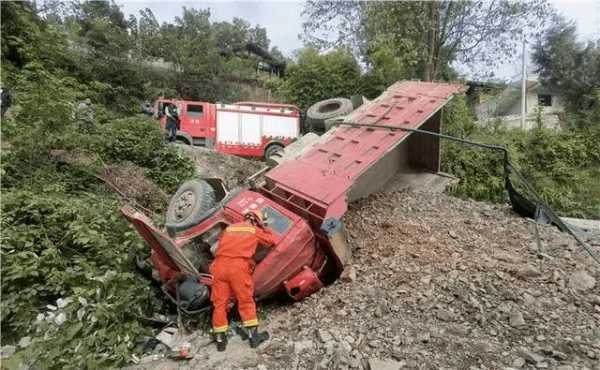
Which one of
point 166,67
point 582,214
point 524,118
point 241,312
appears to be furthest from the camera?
point 166,67

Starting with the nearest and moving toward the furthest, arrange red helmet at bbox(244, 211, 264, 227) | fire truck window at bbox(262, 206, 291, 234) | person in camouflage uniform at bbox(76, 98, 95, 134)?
red helmet at bbox(244, 211, 264, 227), fire truck window at bbox(262, 206, 291, 234), person in camouflage uniform at bbox(76, 98, 95, 134)

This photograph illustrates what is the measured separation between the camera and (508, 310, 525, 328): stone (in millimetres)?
2604

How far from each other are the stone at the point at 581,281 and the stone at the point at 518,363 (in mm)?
1130

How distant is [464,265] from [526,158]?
856 centimetres

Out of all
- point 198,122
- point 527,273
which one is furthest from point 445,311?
point 198,122

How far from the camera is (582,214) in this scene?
28.1 feet

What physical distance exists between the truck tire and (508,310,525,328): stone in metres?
3.59

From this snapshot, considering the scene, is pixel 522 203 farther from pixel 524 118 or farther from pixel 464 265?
pixel 524 118

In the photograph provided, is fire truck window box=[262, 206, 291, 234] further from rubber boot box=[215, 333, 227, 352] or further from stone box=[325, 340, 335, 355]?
stone box=[325, 340, 335, 355]

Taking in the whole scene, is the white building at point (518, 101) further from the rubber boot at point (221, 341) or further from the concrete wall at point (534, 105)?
the rubber boot at point (221, 341)

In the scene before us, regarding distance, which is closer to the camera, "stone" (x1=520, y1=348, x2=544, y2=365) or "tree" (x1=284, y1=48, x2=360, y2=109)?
"stone" (x1=520, y1=348, x2=544, y2=365)

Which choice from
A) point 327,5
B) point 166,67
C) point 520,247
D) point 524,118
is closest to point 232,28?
point 166,67

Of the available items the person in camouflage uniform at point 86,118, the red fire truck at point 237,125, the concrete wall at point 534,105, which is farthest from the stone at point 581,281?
the concrete wall at point 534,105

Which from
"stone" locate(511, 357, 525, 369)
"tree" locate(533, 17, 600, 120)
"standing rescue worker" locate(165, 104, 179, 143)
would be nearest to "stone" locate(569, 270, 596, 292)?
"stone" locate(511, 357, 525, 369)
